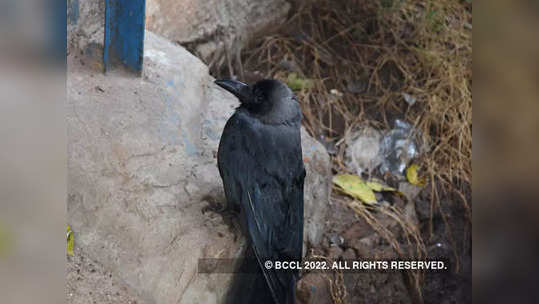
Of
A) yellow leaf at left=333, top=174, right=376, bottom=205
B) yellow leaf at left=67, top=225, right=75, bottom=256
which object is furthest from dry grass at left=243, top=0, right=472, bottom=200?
yellow leaf at left=67, top=225, right=75, bottom=256

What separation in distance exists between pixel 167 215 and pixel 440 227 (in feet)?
4.19

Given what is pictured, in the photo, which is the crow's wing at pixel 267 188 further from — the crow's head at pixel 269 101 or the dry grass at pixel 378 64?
the dry grass at pixel 378 64

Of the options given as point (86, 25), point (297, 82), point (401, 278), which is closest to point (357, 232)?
point (401, 278)

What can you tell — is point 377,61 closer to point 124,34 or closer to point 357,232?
point 357,232

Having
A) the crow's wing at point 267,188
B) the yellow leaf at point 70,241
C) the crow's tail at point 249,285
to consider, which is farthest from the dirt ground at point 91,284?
the crow's wing at point 267,188

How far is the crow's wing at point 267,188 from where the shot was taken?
2.55m

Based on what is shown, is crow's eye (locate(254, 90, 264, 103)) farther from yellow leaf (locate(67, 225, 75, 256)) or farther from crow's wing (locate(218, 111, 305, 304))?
yellow leaf (locate(67, 225, 75, 256))

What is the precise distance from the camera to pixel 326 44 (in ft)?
10.6

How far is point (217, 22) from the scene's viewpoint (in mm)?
3396

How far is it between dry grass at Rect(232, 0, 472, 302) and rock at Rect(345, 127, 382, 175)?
0.04 metres

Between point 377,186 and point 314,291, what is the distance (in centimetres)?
66

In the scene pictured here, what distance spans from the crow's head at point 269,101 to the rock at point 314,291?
28.1 inches
